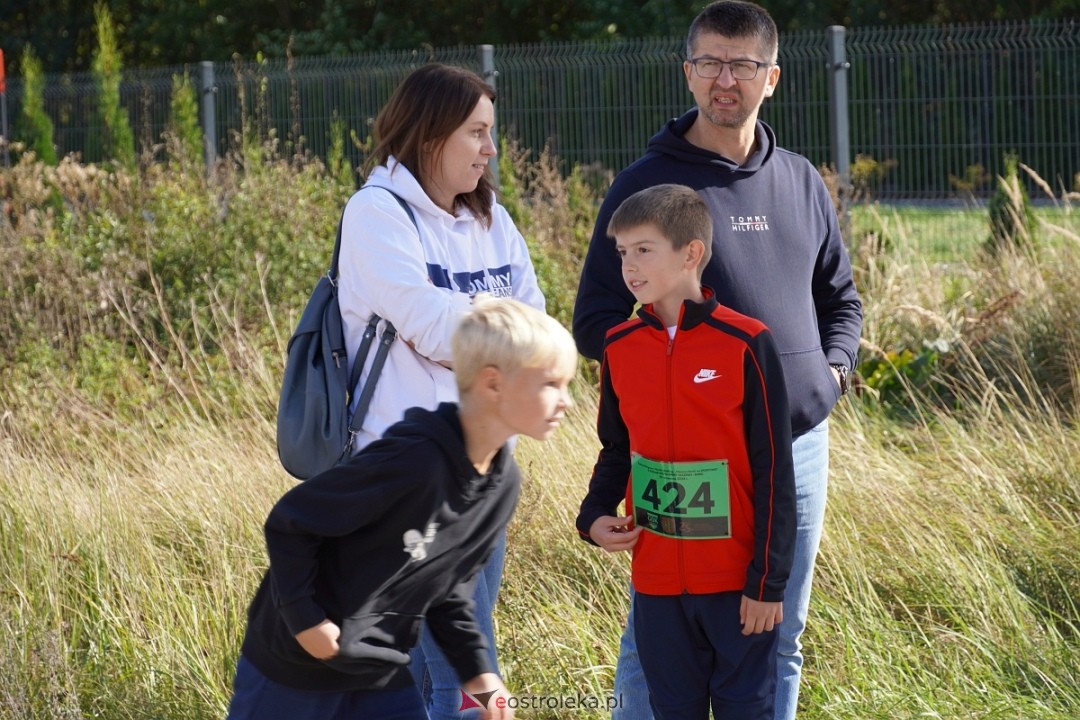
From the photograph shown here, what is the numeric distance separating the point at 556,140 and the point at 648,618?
7.91 meters

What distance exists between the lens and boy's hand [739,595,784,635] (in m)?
2.73

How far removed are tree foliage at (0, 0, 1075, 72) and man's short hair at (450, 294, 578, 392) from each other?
18.6 m

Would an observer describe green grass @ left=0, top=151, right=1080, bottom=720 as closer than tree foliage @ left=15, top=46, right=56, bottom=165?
Yes

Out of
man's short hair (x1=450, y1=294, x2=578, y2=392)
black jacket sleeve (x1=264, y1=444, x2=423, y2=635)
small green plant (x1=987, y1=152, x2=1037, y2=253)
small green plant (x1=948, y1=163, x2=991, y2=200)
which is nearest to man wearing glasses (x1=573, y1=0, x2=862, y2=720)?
man's short hair (x1=450, y1=294, x2=578, y2=392)

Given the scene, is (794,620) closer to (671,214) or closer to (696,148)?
(671,214)

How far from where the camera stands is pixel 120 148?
460 inches

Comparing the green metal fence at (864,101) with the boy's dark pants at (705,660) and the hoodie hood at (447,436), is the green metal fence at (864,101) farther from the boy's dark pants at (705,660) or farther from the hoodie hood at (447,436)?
the hoodie hood at (447,436)

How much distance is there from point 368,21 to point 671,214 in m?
23.7

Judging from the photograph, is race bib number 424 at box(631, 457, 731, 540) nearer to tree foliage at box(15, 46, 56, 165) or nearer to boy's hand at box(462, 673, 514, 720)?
boy's hand at box(462, 673, 514, 720)

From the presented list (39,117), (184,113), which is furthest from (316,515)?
(39,117)

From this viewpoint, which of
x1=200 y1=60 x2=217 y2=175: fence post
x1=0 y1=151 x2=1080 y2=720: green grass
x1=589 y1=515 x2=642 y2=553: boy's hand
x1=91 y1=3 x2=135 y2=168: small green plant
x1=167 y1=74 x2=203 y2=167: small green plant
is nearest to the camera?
x1=589 y1=515 x2=642 y2=553: boy's hand

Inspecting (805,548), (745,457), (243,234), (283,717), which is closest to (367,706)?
(283,717)

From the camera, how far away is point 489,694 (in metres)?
2.49

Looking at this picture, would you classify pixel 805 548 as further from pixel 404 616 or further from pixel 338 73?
pixel 338 73
